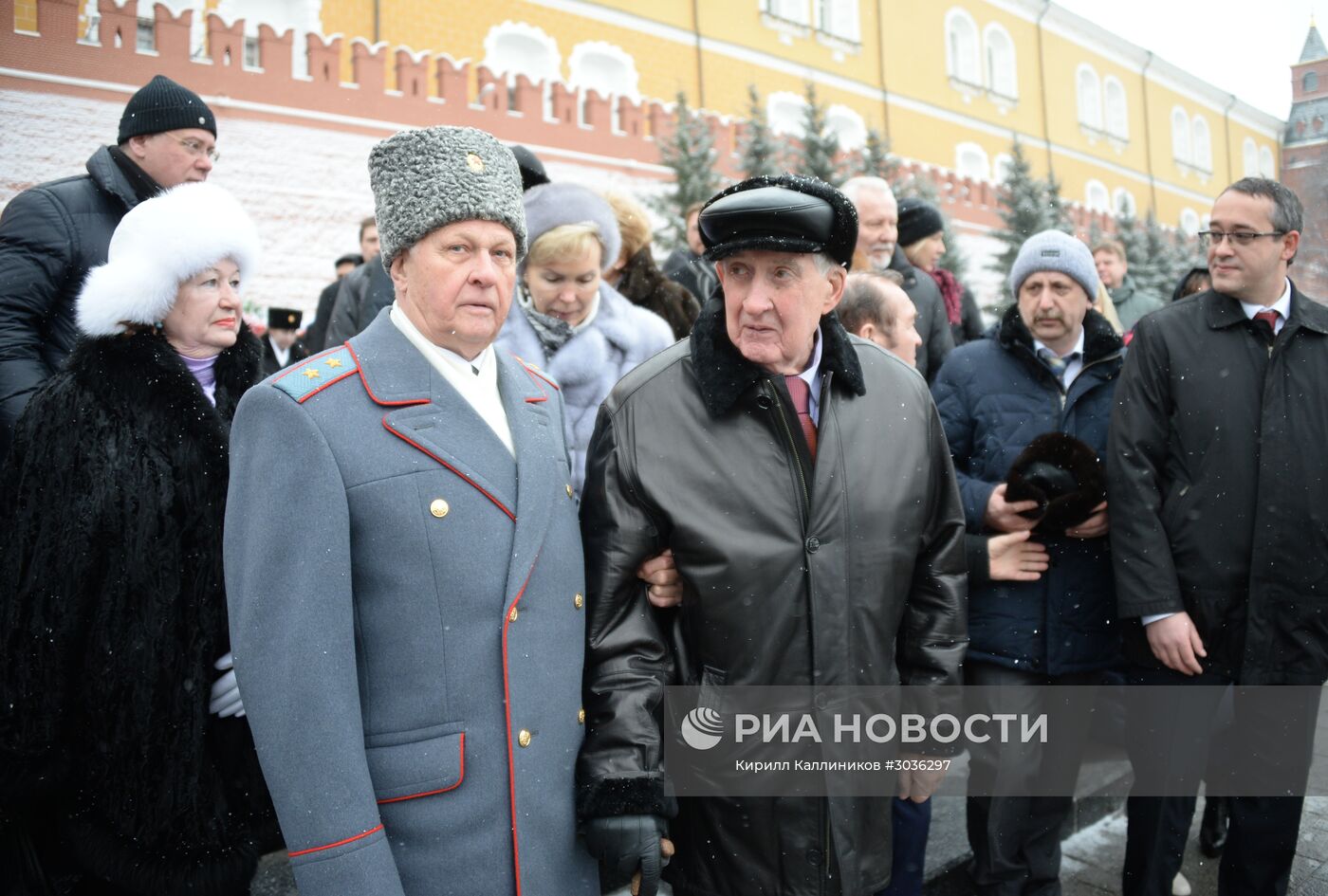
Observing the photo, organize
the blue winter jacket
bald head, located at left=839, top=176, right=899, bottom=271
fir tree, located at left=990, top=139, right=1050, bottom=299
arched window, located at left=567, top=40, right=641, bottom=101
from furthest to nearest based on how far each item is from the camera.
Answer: fir tree, located at left=990, top=139, right=1050, bottom=299
arched window, located at left=567, top=40, right=641, bottom=101
bald head, located at left=839, top=176, right=899, bottom=271
the blue winter jacket

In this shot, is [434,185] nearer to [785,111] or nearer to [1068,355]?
[1068,355]

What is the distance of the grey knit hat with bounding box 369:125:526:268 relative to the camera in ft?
6.28

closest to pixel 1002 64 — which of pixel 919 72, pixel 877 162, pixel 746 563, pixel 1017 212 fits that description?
pixel 919 72

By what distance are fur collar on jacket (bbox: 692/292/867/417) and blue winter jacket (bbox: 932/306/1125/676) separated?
117 cm

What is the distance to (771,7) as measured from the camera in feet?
80.7

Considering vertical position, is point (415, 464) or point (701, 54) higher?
point (701, 54)

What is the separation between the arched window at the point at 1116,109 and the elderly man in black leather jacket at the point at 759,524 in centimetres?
3835

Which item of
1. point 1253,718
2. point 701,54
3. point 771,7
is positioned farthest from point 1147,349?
point 771,7

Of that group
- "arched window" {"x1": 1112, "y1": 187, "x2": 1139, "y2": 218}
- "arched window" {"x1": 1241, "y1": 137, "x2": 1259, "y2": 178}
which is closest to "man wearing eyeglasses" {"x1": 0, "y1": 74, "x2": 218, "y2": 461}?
"arched window" {"x1": 1112, "y1": 187, "x2": 1139, "y2": 218}

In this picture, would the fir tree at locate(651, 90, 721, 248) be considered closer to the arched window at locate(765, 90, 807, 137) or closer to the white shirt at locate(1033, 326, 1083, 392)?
the arched window at locate(765, 90, 807, 137)

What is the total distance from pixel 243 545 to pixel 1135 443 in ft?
9.37

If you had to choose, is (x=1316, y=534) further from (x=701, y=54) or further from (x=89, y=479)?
(x=701, y=54)

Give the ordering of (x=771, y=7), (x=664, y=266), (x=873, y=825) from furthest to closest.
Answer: (x=771, y=7) → (x=664, y=266) → (x=873, y=825)

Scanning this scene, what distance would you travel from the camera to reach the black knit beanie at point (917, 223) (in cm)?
565
